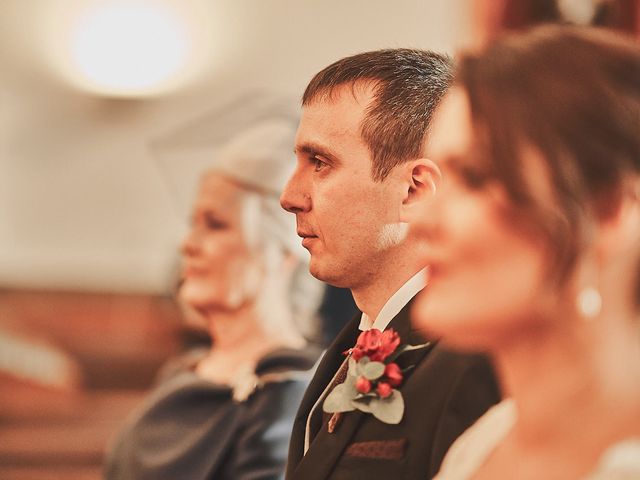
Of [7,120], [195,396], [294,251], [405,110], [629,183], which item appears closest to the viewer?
[629,183]

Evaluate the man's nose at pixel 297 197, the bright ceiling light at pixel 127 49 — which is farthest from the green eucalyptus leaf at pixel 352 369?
the bright ceiling light at pixel 127 49

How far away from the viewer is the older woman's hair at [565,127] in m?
0.80

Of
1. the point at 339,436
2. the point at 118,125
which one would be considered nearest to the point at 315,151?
the point at 339,436

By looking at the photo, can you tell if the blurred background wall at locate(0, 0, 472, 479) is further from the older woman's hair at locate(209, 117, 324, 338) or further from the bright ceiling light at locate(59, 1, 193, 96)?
the older woman's hair at locate(209, 117, 324, 338)

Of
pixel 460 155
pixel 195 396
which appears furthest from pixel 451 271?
pixel 195 396

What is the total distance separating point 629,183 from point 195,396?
1.32 m

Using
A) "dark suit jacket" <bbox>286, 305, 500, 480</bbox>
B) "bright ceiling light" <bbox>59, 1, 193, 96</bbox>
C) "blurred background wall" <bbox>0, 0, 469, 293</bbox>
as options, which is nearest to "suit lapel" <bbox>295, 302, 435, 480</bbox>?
"dark suit jacket" <bbox>286, 305, 500, 480</bbox>

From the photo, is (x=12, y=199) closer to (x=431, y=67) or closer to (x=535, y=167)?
(x=431, y=67)

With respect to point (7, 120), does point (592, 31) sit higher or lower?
lower

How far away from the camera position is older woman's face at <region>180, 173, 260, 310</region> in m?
2.04

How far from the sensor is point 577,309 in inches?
32.3

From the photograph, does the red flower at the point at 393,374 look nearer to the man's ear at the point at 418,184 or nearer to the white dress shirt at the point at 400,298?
the white dress shirt at the point at 400,298

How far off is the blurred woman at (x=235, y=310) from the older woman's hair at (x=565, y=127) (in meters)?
1.12

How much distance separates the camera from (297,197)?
1.26 m
